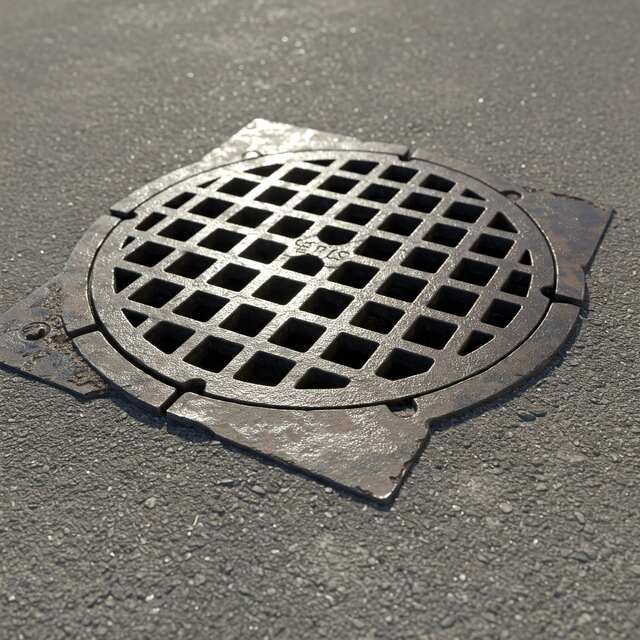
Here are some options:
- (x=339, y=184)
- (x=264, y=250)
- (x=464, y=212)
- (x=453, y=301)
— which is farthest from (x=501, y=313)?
(x=339, y=184)

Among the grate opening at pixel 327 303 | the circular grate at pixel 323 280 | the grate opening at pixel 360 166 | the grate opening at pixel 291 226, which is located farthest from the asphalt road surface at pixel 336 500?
the grate opening at pixel 291 226

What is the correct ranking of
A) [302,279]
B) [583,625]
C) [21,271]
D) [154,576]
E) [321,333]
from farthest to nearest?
[21,271] → [302,279] → [321,333] → [154,576] → [583,625]

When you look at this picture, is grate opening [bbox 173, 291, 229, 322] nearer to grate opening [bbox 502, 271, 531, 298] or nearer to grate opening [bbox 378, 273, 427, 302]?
grate opening [bbox 378, 273, 427, 302]

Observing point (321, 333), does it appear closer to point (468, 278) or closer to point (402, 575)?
point (468, 278)

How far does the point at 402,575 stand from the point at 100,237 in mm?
1449

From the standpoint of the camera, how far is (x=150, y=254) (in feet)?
8.14

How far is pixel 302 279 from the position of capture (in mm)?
2271

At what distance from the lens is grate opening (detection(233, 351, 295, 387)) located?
6.59 feet

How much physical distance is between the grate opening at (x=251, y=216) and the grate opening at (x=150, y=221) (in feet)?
0.78

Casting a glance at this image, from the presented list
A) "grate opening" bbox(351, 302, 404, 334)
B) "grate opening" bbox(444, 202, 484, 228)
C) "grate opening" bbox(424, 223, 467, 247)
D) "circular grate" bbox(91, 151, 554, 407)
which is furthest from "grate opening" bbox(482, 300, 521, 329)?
"grate opening" bbox(444, 202, 484, 228)

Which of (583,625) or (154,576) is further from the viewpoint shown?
(154,576)

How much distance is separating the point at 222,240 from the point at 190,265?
0.15 meters

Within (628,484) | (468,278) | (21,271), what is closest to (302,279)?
(468,278)

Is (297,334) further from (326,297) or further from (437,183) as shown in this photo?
(437,183)
